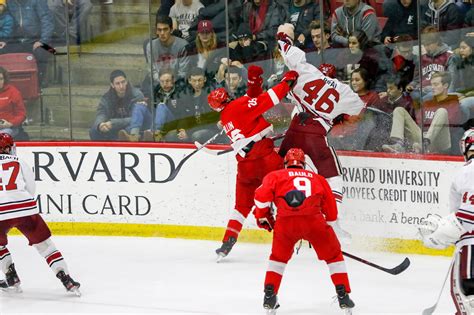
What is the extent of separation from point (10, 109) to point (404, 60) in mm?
3106

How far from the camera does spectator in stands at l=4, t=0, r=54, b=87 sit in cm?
938

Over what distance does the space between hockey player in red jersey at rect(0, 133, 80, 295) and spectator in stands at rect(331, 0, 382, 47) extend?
8.54 ft

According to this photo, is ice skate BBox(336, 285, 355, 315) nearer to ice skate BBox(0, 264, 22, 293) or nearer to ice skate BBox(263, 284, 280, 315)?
ice skate BBox(263, 284, 280, 315)

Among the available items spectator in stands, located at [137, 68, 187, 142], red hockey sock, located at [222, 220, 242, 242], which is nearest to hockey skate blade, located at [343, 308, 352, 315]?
red hockey sock, located at [222, 220, 242, 242]

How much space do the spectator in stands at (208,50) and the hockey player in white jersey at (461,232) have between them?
355 cm

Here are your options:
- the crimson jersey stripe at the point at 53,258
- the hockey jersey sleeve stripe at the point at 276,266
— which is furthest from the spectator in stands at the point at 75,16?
the hockey jersey sleeve stripe at the point at 276,266

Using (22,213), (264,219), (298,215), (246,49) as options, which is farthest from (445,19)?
(22,213)

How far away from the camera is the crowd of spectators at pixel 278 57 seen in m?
8.07

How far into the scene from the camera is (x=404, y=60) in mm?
8242

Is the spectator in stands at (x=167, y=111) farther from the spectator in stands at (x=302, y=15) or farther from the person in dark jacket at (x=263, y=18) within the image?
the spectator in stands at (x=302, y=15)

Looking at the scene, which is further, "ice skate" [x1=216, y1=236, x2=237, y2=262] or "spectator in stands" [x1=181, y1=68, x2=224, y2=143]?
"spectator in stands" [x1=181, y1=68, x2=224, y2=143]

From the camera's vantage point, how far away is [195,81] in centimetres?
905

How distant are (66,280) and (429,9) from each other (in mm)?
3074

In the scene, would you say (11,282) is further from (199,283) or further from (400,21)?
(400,21)
